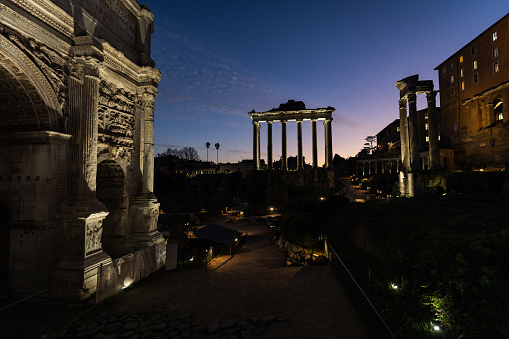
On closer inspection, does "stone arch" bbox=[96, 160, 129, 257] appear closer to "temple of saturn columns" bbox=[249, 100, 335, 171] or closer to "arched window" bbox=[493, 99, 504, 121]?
"temple of saturn columns" bbox=[249, 100, 335, 171]

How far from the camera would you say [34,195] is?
303 inches

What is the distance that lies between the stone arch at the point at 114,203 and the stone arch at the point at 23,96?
339 cm

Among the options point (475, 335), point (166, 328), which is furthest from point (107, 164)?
point (475, 335)

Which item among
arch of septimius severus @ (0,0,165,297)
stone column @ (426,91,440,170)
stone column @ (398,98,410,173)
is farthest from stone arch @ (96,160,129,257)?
stone column @ (426,91,440,170)

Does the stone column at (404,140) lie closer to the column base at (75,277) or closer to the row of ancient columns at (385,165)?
the column base at (75,277)

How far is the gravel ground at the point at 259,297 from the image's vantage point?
6727 mm

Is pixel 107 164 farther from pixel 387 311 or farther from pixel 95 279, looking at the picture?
pixel 387 311

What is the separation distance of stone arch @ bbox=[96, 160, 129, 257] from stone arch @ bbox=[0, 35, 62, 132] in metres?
3.39

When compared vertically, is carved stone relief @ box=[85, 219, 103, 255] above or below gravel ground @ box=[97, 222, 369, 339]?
above

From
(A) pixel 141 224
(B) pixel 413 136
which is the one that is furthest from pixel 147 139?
(B) pixel 413 136

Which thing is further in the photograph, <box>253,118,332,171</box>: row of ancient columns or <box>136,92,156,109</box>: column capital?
<box>253,118,332,171</box>: row of ancient columns

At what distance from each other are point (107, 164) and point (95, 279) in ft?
15.8

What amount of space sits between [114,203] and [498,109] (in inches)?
1999

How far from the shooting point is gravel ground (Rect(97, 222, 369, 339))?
22.1 feet
